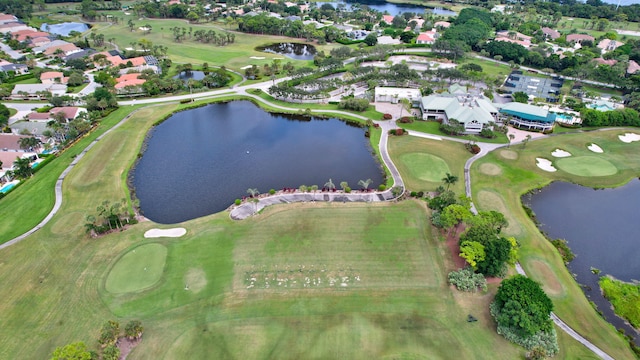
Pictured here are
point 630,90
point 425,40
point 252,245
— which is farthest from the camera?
point 425,40

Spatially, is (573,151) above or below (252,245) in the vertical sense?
above

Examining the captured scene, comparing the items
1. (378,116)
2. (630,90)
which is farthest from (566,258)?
(630,90)

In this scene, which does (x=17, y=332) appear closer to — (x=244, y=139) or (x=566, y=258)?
(x=244, y=139)

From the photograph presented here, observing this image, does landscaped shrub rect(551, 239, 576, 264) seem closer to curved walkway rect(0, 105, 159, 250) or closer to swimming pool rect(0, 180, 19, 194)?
curved walkway rect(0, 105, 159, 250)

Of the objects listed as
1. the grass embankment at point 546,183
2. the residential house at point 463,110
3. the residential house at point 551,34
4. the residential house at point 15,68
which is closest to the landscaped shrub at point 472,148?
the grass embankment at point 546,183

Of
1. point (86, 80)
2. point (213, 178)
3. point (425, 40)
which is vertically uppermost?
point (425, 40)

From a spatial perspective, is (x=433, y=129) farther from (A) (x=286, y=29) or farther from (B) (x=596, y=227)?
(A) (x=286, y=29)
